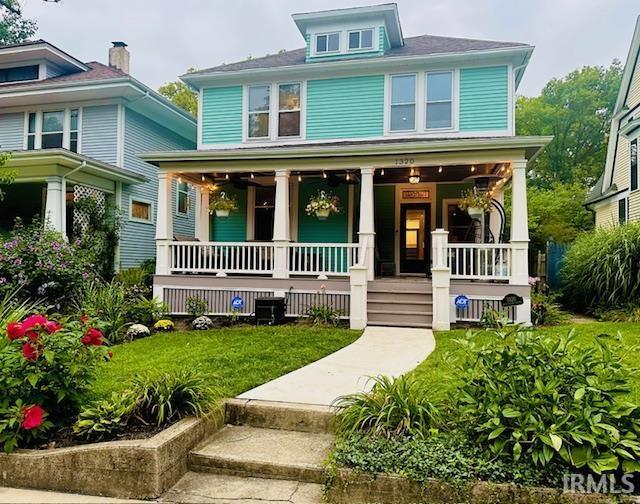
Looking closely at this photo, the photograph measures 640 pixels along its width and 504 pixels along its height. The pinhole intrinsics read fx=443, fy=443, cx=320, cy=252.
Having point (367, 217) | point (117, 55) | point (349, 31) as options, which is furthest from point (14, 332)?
point (117, 55)

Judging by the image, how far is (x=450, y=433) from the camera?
3115 mm

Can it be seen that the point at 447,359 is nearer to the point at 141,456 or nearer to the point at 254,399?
the point at 254,399

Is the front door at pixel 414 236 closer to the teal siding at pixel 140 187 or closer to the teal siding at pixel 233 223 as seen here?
the teal siding at pixel 233 223

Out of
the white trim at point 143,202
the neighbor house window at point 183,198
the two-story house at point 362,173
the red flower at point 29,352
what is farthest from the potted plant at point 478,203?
the neighbor house window at point 183,198

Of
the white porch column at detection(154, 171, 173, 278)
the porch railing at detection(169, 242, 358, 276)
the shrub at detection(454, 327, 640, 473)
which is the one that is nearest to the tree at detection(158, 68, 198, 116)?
the white porch column at detection(154, 171, 173, 278)

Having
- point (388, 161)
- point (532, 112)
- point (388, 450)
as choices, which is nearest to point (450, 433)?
point (388, 450)

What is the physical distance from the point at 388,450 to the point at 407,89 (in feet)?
33.2

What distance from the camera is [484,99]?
1081 cm

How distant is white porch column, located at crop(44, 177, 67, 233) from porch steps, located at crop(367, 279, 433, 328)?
774 centimetres

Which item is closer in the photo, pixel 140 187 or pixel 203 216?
pixel 203 216

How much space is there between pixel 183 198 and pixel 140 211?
2.05m

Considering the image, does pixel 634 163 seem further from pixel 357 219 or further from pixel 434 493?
pixel 434 493

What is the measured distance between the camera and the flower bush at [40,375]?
3.19 m

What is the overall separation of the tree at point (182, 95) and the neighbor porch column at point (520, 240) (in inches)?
922
